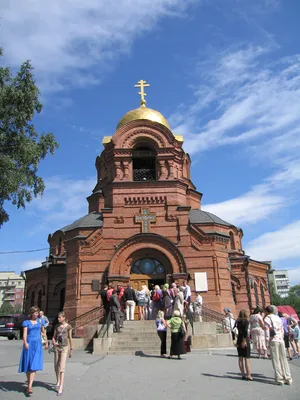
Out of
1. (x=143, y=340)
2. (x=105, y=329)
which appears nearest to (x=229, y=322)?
(x=143, y=340)

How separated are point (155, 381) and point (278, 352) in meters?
2.55

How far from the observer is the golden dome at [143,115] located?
79.1ft

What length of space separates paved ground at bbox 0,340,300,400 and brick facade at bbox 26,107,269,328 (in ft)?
25.4

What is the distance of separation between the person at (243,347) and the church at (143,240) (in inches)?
390

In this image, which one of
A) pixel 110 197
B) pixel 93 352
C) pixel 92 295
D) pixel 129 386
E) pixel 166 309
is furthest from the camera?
pixel 110 197

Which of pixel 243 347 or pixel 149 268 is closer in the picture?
pixel 243 347

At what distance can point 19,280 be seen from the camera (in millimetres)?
110562

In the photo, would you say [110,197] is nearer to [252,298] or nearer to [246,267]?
[246,267]

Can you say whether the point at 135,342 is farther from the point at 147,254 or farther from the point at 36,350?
the point at 36,350

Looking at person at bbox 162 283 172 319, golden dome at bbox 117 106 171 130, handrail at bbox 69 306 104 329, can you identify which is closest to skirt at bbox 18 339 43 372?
person at bbox 162 283 172 319

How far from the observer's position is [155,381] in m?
7.47

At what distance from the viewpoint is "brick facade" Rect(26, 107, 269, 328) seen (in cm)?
1831

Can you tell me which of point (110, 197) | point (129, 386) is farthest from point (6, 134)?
point (129, 386)

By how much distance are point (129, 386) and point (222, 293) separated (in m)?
12.1
